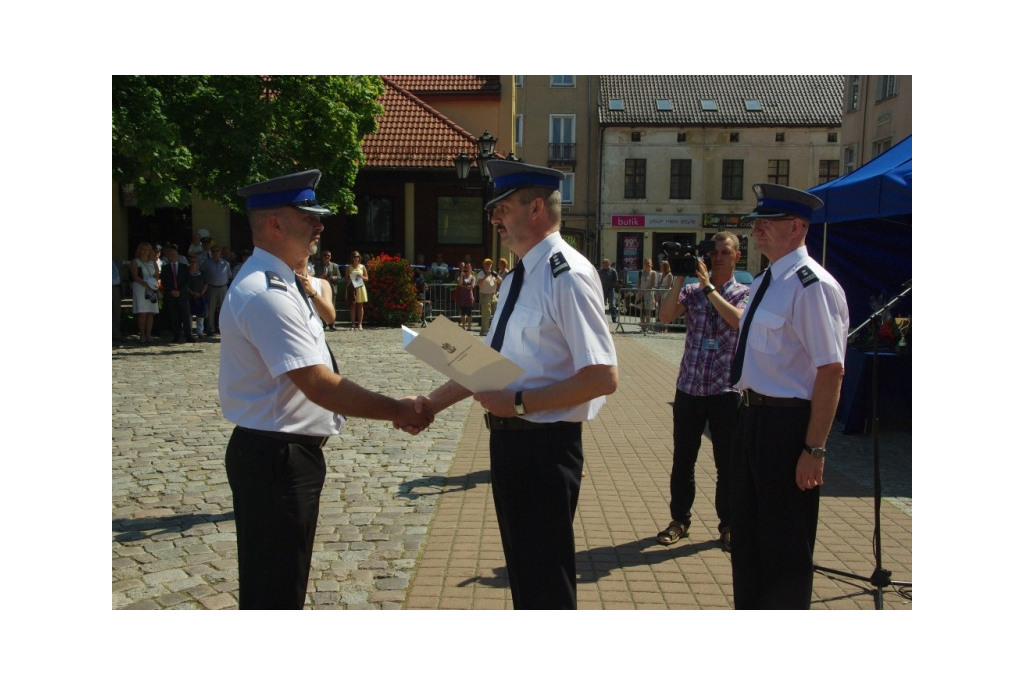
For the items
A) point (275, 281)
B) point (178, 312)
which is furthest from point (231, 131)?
point (275, 281)

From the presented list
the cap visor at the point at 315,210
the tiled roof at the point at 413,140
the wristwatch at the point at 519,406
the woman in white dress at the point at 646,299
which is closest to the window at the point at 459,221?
the tiled roof at the point at 413,140

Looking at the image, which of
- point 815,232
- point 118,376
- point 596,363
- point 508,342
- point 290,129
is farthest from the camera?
point 290,129

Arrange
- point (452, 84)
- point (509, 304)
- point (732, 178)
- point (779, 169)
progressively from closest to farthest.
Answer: point (509, 304) < point (452, 84) < point (779, 169) < point (732, 178)

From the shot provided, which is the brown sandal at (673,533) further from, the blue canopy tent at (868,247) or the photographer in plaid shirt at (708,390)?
the blue canopy tent at (868,247)

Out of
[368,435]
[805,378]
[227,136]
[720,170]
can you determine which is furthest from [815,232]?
[720,170]

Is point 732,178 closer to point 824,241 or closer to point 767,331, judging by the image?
point 824,241

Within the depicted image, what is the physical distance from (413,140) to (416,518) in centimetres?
2401

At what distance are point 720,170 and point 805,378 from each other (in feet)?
146

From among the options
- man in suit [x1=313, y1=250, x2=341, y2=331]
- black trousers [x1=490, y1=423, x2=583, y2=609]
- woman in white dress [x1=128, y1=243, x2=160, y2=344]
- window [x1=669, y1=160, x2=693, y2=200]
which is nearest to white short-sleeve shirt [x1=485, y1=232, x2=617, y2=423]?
black trousers [x1=490, y1=423, x2=583, y2=609]

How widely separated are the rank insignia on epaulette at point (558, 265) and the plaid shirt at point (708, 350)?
2597 millimetres

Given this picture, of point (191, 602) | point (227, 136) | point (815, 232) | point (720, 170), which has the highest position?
point (720, 170)

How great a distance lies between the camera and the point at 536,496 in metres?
3.15

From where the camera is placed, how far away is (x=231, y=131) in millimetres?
16969

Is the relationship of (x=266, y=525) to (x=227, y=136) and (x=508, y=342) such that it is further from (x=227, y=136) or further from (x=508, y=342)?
(x=227, y=136)
